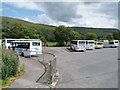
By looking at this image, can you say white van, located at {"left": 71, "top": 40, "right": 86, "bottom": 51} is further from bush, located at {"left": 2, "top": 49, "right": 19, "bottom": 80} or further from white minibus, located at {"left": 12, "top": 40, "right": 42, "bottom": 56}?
bush, located at {"left": 2, "top": 49, "right": 19, "bottom": 80}

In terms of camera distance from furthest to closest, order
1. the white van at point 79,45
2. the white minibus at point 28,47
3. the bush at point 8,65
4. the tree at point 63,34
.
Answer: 1. the tree at point 63,34
2. the white van at point 79,45
3. the white minibus at point 28,47
4. the bush at point 8,65

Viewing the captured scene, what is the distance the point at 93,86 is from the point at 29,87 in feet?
11.2

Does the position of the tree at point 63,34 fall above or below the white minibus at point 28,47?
above

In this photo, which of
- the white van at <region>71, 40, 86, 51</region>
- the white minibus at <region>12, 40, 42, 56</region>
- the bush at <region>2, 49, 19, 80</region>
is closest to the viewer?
the bush at <region>2, 49, 19, 80</region>

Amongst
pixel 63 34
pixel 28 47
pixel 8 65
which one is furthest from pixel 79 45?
pixel 8 65

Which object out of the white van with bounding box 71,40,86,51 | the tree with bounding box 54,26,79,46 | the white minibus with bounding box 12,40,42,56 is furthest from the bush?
the tree with bounding box 54,26,79,46

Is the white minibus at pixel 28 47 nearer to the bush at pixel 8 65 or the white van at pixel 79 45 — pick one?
the white van at pixel 79 45

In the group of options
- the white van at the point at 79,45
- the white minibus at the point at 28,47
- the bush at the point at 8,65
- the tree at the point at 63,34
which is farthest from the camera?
the tree at the point at 63,34

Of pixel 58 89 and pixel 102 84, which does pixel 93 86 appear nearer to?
pixel 102 84

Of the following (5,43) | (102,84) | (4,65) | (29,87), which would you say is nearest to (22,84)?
(29,87)

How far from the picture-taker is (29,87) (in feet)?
25.3

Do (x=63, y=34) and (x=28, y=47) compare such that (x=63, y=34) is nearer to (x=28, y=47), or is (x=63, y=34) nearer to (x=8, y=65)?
(x=28, y=47)

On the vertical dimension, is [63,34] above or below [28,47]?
above

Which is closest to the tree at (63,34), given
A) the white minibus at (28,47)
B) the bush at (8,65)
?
the white minibus at (28,47)
